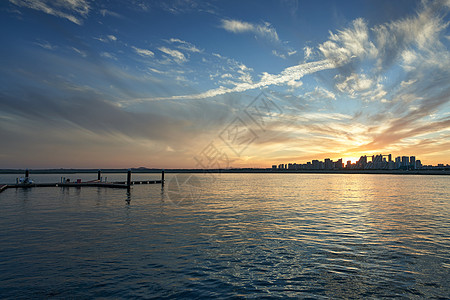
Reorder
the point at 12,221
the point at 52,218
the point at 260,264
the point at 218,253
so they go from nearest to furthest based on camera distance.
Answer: the point at 260,264 → the point at 218,253 → the point at 12,221 → the point at 52,218

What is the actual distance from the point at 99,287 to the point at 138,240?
6691 mm

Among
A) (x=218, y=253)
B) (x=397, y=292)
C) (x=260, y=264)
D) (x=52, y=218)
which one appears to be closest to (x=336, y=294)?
(x=397, y=292)

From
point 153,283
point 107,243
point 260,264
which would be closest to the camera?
point 153,283

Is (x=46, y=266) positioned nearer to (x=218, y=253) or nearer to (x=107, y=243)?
(x=107, y=243)

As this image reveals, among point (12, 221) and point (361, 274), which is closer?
point (361, 274)

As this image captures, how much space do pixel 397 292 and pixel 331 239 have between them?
7.70m

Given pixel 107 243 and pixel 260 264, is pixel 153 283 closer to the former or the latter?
pixel 260 264

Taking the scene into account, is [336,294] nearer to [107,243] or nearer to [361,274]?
[361,274]

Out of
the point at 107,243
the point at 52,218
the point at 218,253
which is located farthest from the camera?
the point at 52,218

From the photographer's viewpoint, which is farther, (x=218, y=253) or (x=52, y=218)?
(x=52, y=218)

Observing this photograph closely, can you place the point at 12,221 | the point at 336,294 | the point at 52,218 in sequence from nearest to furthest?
the point at 336,294 → the point at 12,221 → the point at 52,218

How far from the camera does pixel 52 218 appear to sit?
2478cm

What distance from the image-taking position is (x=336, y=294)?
390 inches

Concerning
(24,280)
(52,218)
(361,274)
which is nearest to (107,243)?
(24,280)
